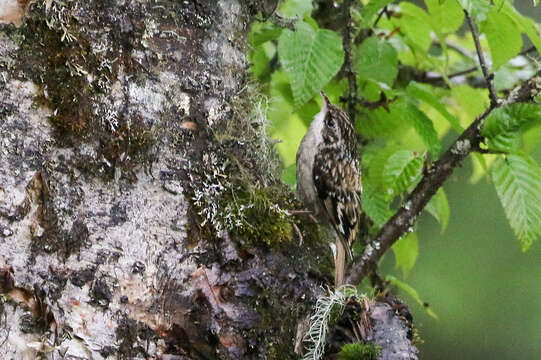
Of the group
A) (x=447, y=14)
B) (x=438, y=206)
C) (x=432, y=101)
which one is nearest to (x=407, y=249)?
(x=438, y=206)

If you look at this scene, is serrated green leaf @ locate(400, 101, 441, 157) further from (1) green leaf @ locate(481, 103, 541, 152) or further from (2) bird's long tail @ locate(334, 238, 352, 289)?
(2) bird's long tail @ locate(334, 238, 352, 289)

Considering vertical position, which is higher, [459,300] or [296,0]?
[296,0]

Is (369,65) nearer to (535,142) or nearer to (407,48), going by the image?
(407,48)

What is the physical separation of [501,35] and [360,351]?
1048mm

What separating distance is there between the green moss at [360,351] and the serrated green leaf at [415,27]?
1.36 metres

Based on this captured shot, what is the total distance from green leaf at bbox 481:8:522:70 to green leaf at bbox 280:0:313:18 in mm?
569

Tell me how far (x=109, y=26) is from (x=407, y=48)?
1.43 meters

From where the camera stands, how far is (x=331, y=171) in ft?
9.73

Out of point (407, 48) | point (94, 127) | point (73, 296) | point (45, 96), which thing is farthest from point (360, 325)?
point (407, 48)

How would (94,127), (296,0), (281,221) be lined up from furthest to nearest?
(296,0) → (281,221) → (94,127)

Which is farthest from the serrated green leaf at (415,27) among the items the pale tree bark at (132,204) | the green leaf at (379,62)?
the pale tree bark at (132,204)

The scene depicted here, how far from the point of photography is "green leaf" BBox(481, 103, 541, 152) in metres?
2.01

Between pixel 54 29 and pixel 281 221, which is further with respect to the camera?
pixel 281 221

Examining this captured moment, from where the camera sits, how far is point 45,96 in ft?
5.08
